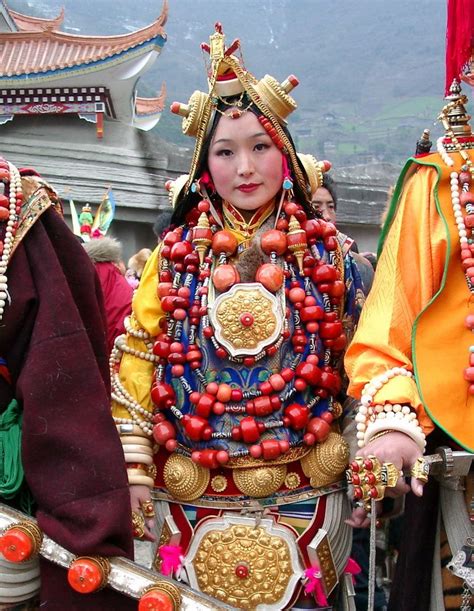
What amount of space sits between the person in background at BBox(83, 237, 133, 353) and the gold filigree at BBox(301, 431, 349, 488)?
1286 mm

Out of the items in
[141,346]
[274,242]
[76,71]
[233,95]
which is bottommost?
[141,346]

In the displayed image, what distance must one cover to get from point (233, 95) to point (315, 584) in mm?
1389

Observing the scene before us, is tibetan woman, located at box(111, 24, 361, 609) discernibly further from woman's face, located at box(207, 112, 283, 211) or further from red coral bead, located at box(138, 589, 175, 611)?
red coral bead, located at box(138, 589, 175, 611)

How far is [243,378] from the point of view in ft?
7.24

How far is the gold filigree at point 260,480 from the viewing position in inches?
85.7

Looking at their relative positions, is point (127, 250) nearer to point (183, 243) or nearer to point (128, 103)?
point (128, 103)

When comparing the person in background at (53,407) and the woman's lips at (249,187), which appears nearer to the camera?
the person in background at (53,407)

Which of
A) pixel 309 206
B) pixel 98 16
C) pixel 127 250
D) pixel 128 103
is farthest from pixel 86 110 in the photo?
pixel 98 16

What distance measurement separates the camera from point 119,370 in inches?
92.6

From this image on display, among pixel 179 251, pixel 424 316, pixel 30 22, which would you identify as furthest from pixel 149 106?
pixel 424 316

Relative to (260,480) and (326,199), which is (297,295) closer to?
(260,480)

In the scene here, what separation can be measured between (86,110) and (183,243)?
33.7 feet

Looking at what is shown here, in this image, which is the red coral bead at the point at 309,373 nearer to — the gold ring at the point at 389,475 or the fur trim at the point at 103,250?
the gold ring at the point at 389,475

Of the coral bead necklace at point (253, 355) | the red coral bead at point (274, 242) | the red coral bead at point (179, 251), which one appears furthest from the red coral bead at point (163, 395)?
the red coral bead at point (274, 242)
